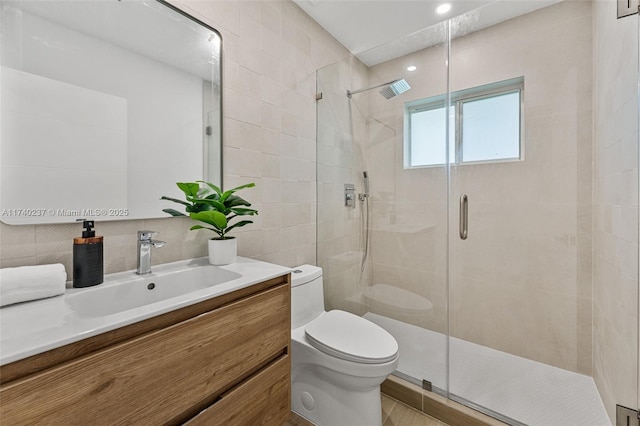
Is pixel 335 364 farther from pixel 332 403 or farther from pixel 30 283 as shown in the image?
pixel 30 283

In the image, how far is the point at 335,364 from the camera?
4.06 ft

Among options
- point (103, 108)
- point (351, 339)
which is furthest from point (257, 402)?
point (103, 108)

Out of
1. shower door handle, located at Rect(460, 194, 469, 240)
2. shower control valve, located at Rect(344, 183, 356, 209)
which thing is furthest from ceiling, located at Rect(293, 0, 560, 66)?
shower door handle, located at Rect(460, 194, 469, 240)

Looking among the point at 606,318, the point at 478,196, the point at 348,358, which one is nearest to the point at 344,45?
the point at 478,196

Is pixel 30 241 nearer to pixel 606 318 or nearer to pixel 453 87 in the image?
pixel 453 87

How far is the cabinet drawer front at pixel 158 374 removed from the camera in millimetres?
521

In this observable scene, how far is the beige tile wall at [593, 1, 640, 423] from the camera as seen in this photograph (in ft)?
3.59

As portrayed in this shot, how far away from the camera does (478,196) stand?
1.98 meters

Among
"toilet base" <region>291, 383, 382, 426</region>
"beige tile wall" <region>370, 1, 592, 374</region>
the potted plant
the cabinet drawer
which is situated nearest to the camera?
the cabinet drawer

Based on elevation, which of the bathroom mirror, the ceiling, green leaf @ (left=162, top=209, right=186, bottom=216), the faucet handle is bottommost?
the faucet handle

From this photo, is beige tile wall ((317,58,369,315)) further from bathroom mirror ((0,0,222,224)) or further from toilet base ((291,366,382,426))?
bathroom mirror ((0,0,222,224))

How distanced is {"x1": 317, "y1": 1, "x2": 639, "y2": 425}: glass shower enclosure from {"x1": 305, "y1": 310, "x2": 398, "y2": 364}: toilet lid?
0.46 m

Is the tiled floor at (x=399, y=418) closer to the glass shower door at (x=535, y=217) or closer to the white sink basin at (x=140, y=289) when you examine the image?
the glass shower door at (x=535, y=217)

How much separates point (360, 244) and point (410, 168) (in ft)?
2.14
